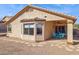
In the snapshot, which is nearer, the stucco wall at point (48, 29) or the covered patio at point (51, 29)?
the covered patio at point (51, 29)

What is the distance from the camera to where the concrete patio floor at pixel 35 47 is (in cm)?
1123

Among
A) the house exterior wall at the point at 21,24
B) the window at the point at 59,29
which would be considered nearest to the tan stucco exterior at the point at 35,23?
the house exterior wall at the point at 21,24

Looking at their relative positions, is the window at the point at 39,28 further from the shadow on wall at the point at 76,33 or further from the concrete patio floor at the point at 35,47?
the shadow on wall at the point at 76,33

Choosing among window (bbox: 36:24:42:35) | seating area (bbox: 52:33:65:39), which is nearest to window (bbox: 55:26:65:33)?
seating area (bbox: 52:33:65:39)

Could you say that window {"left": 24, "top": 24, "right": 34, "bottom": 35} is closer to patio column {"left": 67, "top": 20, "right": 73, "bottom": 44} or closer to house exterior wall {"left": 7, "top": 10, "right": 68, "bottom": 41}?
house exterior wall {"left": 7, "top": 10, "right": 68, "bottom": 41}

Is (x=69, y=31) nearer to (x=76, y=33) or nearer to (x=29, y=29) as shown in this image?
(x=76, y=33)

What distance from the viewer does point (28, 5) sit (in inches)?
447

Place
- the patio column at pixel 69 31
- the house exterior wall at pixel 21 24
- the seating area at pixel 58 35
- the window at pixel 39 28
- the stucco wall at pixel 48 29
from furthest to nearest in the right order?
the window at pixel 39 28 → the house exterior wall at pixel 21 24 → the stucco wall at pixel 48 29 → the seating area at pixel 58 35 → the patio column at pixel 69 31

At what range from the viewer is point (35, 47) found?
11359 millimetres

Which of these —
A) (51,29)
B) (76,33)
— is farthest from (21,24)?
(76,33)

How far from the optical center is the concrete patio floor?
11.2m
